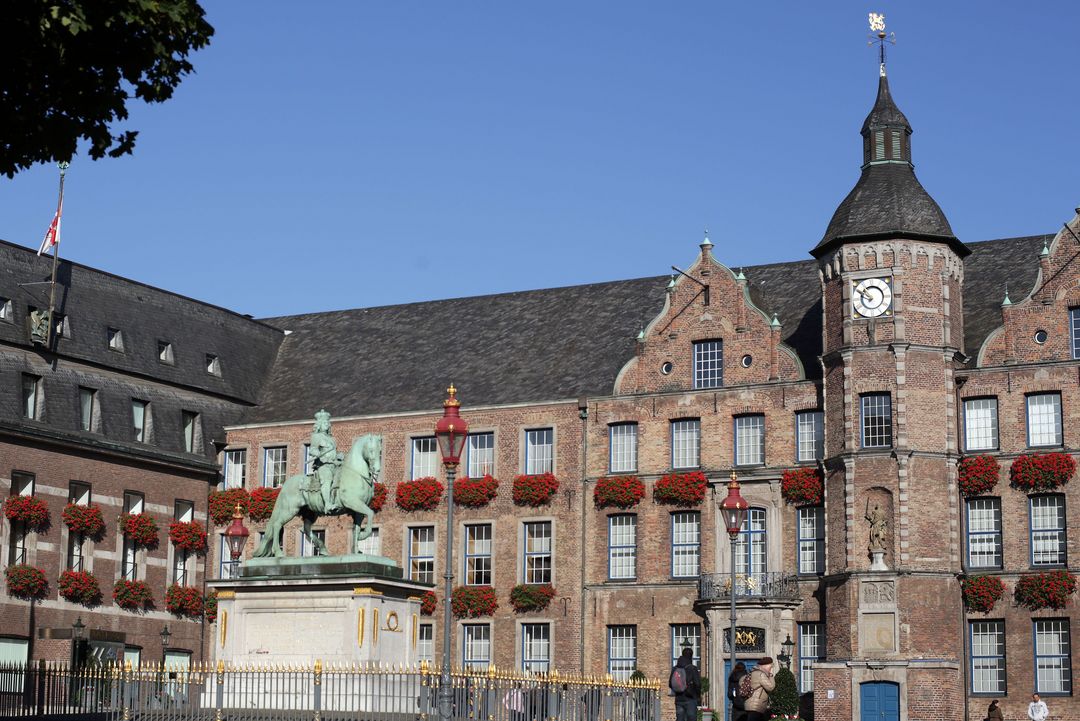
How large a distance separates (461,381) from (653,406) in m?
7.43

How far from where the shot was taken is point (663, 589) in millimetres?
48250

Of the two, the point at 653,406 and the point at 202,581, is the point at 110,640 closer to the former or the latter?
the point at 202,581

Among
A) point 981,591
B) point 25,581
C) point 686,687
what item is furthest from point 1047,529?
point 25,581

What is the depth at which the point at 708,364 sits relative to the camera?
49.5 meters

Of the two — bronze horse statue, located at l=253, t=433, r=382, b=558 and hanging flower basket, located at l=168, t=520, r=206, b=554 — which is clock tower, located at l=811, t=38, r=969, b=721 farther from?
hanging flower basket, located at l=168, t=520, r=206, b=554

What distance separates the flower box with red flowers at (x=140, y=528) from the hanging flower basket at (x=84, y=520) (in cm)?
97

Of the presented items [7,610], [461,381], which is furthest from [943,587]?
[7,610]

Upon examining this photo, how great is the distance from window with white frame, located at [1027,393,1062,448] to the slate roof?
260 cm

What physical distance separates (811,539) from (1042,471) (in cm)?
658

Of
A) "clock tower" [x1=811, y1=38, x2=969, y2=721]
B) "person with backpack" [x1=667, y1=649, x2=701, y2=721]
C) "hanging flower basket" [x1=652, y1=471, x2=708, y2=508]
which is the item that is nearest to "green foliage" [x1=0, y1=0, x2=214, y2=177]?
"person with backpack" [x1=667, y1=649, x2=701, y2=721]

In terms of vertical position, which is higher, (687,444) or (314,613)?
(687,444)

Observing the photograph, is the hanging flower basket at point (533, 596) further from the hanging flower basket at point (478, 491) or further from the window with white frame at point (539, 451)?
the window with white frame at point (539, 451)

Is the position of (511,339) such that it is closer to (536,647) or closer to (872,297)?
(536,647)

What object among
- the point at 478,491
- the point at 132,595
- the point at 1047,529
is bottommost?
the point at 132,595
